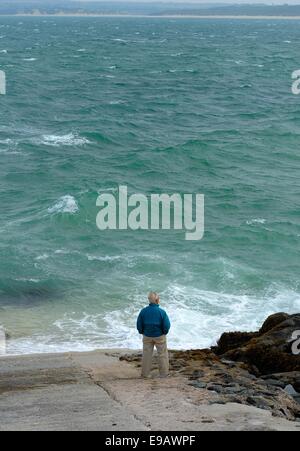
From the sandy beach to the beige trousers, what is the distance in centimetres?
20

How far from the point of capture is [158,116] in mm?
52000

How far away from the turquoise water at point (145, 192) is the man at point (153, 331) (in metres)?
4.47

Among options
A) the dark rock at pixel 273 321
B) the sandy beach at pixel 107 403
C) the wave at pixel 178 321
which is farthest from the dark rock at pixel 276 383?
the wave at pixel 178 321

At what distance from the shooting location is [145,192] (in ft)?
110

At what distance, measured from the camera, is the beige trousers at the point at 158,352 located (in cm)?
1382

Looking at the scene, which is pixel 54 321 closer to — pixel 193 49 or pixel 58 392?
pixel 58 392

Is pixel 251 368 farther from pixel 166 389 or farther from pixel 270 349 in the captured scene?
pixel 166 389

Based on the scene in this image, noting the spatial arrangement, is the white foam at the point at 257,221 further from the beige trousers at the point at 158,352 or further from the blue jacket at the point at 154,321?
the blue jacket at the point at 154,321

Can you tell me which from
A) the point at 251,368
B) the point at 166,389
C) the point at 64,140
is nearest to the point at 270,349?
the point at 251,368

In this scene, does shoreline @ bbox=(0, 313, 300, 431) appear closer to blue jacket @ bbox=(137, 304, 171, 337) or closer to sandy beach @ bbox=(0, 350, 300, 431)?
sandy beach @ bbox=(0, 350, 300, 431)

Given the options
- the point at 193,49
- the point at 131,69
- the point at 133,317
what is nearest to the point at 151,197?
the point at 133,317

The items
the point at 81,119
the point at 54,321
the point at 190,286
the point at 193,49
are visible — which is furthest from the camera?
the point at 193,49

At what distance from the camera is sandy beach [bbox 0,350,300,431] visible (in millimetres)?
10789
